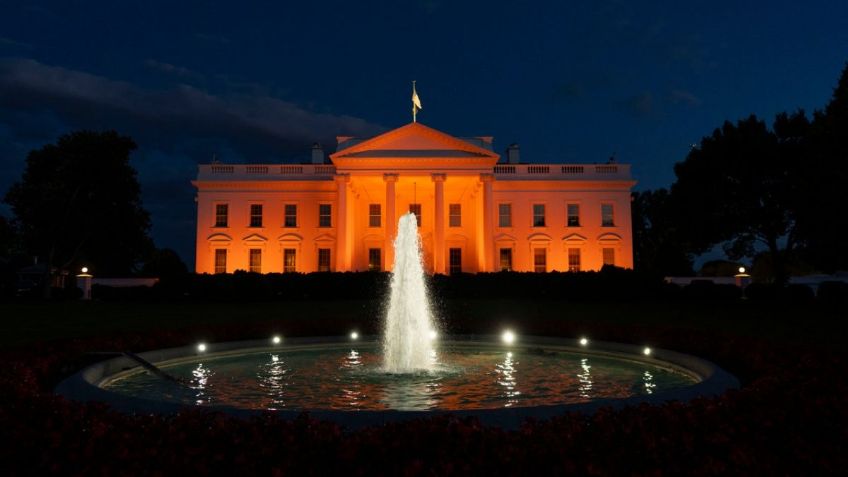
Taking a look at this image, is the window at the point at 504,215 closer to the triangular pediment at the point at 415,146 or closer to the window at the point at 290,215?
the triangular pediment at the point at 415,146

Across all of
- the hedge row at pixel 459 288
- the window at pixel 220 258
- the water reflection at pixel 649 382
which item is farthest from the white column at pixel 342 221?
the water reflection at pixel 649 382

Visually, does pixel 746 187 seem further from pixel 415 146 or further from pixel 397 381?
pixel 397 381

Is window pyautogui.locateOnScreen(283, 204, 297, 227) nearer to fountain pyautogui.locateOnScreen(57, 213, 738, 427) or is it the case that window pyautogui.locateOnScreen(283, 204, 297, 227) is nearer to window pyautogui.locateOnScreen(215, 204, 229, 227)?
window pyautogui.locateOnScreen(215, 204, 229, 227)

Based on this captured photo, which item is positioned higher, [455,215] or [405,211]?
[405,211]

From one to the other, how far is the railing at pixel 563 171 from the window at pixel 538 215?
214 centimetres

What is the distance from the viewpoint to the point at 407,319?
12.9m

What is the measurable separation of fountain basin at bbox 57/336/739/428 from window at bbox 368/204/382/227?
2895cm

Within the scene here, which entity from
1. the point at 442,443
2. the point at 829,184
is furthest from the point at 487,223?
the point at 442,443

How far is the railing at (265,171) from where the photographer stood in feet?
141

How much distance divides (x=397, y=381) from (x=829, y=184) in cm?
2237

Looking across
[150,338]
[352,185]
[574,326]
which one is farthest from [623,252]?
[150,338]

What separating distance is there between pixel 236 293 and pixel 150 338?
19.9 m

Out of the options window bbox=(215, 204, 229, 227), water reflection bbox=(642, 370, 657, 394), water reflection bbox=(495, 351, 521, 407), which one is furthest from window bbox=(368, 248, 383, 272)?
water reflection bbox=(642, 370, 657, 394)

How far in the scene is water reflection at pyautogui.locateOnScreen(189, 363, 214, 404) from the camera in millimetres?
8367
